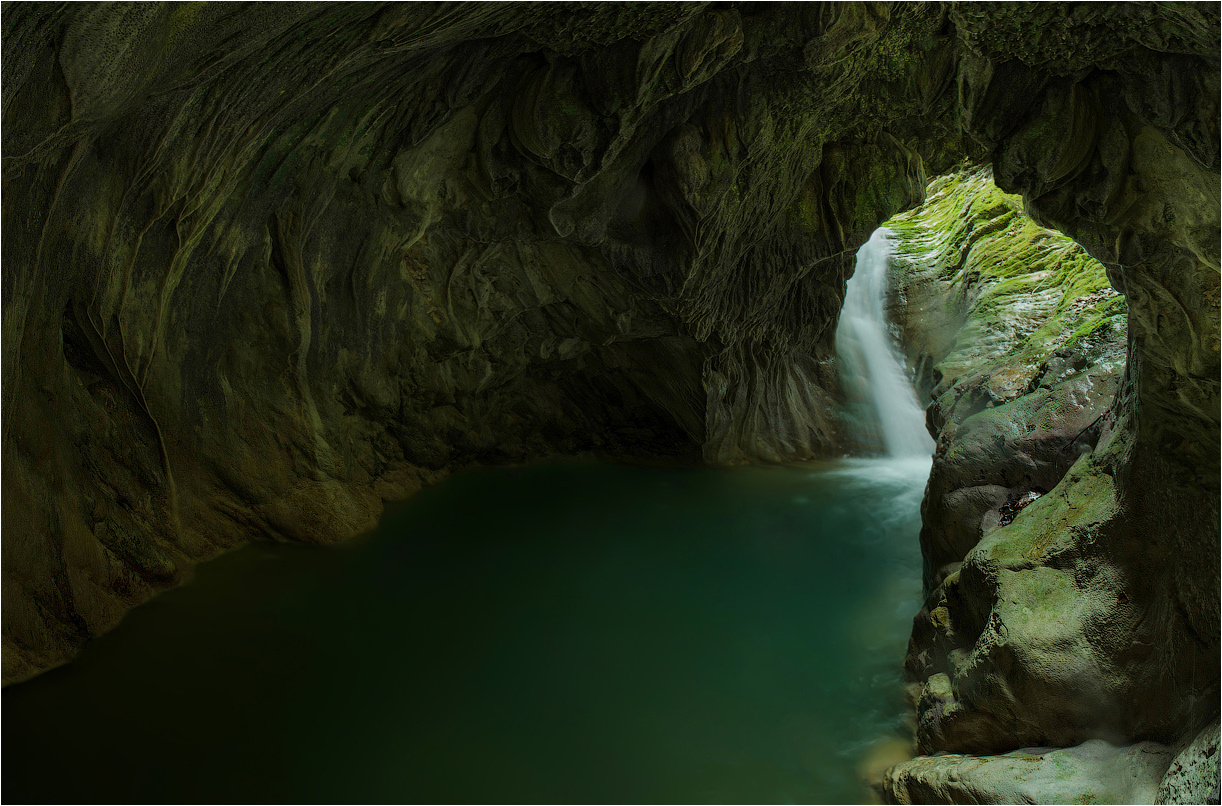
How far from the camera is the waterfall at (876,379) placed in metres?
12.0

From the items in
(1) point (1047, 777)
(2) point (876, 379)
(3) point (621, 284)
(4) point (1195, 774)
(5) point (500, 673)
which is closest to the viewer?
(4) point (1195, 774)

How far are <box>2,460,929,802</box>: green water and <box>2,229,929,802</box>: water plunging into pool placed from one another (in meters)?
0.02

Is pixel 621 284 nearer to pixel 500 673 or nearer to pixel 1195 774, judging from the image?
pixel 500 673

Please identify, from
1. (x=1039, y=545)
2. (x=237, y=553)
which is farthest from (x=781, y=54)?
(x=237, y=553)

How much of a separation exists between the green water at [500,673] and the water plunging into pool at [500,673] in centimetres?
2

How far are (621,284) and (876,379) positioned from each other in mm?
5692

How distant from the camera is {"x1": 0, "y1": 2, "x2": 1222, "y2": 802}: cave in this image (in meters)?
3.95

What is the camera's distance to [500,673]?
6074 millimetres

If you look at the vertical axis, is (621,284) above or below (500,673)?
above

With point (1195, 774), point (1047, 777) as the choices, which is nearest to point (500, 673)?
point (1047, 777)

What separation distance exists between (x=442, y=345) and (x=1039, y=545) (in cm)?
676

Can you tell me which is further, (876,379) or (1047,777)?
(876,379)

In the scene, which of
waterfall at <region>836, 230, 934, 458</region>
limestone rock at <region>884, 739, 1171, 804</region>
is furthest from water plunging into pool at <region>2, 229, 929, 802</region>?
waterfall at <region>836, 230, 934, 458</region>

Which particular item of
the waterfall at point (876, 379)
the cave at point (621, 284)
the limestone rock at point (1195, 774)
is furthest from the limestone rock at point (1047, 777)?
the waterfall at point (876, 379)
